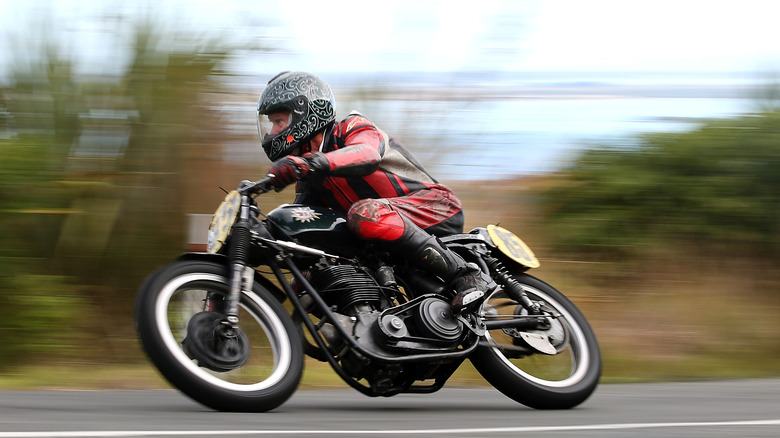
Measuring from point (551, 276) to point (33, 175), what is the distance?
4795 millimetres

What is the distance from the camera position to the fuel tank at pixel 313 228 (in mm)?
4445

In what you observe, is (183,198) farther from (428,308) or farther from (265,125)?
(428,308)

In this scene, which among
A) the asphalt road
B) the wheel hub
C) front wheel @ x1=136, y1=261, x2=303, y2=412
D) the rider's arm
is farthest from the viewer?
the rider's arm

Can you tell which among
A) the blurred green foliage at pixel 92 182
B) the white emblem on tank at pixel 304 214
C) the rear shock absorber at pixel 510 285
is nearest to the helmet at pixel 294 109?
the white emblem on tank at pixel 304 214

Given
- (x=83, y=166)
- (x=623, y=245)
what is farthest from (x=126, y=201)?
(x=623, y=245)

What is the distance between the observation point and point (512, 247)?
516 cm

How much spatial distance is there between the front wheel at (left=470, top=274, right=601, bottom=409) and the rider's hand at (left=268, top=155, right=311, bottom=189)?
1.17m

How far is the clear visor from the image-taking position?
4.67m

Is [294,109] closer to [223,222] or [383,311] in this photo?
[223,222]

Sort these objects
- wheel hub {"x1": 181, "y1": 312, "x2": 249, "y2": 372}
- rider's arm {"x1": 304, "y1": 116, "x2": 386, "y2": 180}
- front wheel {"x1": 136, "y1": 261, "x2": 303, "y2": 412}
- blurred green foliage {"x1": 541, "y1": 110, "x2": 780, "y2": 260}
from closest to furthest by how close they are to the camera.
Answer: front wheel {"x1": 136, "y1": 261, "x2": 303, "y2": 412} < wheel hub {"x1": 181, "y1": 312, "x2": 249, "y2": 372} < rider's arm {"x1": 304, "y1": 116, "x2": 386, "y2": 180} < blurred green foliage {"x1": 541, "y1": 110, "x2": 780, "y2": 260}

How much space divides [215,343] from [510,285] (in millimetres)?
1717

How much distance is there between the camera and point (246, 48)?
293 inches

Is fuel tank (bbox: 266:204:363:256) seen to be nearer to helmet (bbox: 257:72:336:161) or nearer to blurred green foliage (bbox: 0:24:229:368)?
helmet (bbox: 257:72:336:161)

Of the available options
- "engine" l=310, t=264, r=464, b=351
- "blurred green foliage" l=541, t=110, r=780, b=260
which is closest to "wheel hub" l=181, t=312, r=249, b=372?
"engine" l=310, t=264, r=464, b=351
